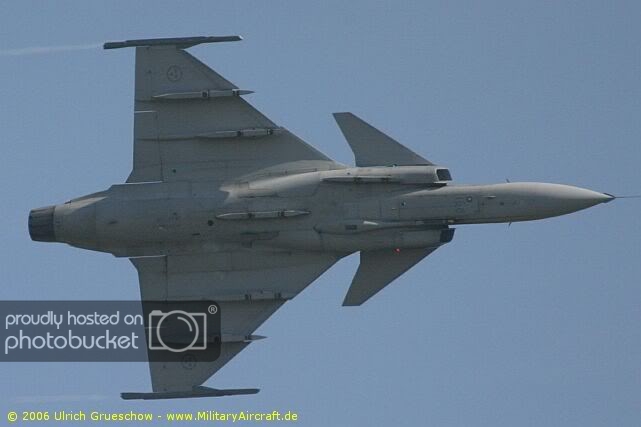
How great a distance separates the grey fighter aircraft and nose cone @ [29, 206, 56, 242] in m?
0.02

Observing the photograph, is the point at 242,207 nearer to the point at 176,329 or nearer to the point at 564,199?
the point at 176,329

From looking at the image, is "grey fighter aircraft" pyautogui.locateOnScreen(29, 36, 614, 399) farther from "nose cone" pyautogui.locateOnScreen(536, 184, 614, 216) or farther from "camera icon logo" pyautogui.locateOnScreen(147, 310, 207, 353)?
"camera icon logo" pyautogui.locateOnScreen(147, 310, 207, 353)

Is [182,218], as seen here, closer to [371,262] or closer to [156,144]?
[156,144]

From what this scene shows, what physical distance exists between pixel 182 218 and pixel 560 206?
634 centimetres

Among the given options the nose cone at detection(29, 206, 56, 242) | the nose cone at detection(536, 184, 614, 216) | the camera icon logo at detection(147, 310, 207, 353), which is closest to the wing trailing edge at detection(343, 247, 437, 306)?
the nose cone at detection(536, 184, 614, 216)

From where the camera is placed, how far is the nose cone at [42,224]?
73.5 feet

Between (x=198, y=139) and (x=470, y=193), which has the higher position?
(x=198, y=139)

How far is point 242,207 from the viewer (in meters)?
22.1

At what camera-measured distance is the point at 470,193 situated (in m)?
21.6

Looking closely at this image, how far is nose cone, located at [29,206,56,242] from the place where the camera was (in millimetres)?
22406

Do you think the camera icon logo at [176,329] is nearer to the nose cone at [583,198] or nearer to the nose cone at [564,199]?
the nose cone at [564,199]

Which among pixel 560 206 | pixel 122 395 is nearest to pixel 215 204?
pixel 122 395

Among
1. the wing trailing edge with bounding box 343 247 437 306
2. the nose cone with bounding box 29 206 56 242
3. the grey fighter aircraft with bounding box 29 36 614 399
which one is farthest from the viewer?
the wing trailing edge with bounding box 343 247 437 306

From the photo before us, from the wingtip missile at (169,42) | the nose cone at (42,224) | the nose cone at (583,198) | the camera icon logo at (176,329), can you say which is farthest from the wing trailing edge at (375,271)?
the nose cone at (42,224)
